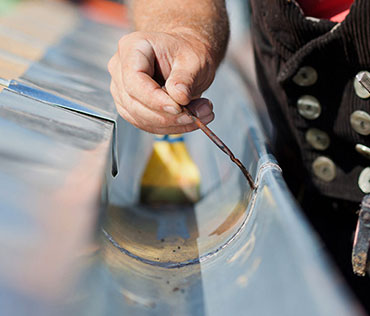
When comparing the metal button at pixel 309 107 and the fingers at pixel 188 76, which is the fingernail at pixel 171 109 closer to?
the fingers at pixel 188 76

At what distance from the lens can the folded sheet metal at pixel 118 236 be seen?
391 millimetres

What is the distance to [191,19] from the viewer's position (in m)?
0.77

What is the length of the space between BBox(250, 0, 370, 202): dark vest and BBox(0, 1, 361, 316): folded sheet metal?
116mm

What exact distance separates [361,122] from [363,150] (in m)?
0.05

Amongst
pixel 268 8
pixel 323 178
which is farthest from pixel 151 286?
pixel 268 8

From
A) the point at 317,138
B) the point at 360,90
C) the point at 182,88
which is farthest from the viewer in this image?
the point at 317,138

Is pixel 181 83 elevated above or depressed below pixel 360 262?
above

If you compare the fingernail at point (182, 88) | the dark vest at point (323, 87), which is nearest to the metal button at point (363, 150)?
the dark vest at point (323, 87)

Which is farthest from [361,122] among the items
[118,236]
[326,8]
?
[118,236]

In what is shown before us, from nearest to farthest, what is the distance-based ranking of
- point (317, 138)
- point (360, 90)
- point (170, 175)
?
point (360, 90)
point (317, 138)
point (170, 175)

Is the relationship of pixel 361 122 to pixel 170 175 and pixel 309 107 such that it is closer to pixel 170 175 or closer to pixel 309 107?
pixel 309 107

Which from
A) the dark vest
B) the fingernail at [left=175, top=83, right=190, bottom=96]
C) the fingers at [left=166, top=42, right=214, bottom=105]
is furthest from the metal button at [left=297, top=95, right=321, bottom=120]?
the fingernail at [left=175, top=83, right=190, bottom=96]

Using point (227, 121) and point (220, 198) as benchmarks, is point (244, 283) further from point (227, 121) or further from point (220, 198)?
point (227, 121)

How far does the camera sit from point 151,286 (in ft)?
1.76
